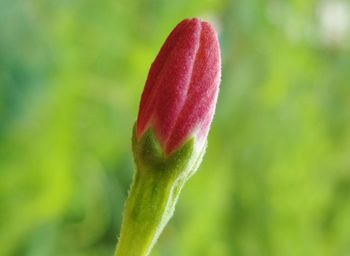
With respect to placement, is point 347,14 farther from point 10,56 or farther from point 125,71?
point 10,56

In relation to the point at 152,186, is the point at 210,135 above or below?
above

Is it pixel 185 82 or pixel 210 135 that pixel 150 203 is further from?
pixel 210 135

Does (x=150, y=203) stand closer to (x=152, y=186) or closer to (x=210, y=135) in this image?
(x=152, y=186)

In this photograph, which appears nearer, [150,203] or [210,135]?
[150,203]

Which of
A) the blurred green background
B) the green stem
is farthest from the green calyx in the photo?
the blurred green background

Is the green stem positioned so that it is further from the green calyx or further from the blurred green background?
the blurred green background

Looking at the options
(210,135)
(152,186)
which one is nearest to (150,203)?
(152,186)
